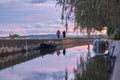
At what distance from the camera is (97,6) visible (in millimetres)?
9133

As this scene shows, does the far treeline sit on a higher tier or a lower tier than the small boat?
higher

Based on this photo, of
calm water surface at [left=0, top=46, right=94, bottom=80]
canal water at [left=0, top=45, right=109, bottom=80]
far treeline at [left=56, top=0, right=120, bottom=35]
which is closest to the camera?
far treeline at [left=56, top=0, right=120, bottom=35]

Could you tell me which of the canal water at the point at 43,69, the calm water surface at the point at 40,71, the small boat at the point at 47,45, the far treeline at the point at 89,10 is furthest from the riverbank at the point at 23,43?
the far treeline at the point at 89,10

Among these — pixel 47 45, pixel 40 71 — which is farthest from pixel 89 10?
pixel 47 45

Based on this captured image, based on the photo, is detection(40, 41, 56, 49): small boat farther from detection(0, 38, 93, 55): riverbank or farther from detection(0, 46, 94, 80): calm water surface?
detection(0, 46, 94, 80): calm water surface

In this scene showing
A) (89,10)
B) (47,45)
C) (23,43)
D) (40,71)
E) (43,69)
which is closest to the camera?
(89,10)

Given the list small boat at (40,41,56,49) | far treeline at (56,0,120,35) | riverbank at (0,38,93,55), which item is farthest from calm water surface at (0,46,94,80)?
small boat at (40,41,56,49)

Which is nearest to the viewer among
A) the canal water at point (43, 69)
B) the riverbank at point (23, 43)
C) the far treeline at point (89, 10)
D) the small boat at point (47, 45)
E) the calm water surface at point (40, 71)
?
the far treeline at point (89, 10)

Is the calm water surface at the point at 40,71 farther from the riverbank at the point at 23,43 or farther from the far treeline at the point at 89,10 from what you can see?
the riverbank at the point at 23,43

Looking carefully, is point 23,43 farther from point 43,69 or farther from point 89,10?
point 89,10

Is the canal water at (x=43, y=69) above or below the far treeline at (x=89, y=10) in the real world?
below

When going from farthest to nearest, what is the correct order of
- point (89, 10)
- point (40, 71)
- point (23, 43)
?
point (23, 43)
point (40, 71)
point (89, 10)

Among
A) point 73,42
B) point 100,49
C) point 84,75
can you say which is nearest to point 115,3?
point 84,75

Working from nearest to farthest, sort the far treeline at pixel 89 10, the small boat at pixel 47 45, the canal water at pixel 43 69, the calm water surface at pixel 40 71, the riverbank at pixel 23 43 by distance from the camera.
A: the far treeline at pixel 89 10 < the canal water at pixel 43 69 < the calm water surface at pixel 40 71 < the riverbank at pixel 23 43 < the small boat at pixel 47 45
